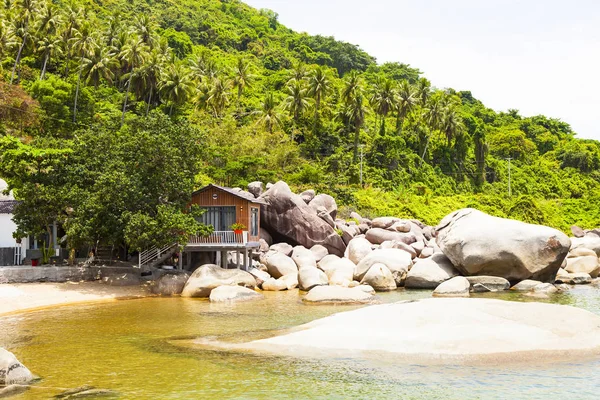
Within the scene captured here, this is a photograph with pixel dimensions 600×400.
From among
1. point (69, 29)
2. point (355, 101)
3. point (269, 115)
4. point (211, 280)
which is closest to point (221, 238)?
point (211, 280)

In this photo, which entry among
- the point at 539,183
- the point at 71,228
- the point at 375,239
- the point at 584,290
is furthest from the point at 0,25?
the point at 539,183

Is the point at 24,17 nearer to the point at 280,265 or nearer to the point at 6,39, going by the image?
the point at 6,39

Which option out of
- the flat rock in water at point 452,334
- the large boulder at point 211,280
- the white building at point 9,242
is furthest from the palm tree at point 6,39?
the flat rock in water at point 452,334

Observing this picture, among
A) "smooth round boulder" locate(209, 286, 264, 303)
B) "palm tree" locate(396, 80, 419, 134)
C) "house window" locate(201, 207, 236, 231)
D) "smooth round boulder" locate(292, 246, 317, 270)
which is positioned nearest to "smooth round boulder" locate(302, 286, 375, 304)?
"smooth round boulder" locate(209, 286, 264, 303)

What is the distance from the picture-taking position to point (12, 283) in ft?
88.6

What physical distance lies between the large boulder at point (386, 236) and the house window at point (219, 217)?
11.7 metres

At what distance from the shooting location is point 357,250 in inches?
1375

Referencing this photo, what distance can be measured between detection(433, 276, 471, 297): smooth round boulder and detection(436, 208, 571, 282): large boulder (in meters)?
2.58

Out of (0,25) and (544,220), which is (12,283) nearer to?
(0,25)

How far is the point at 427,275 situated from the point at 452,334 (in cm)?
1600

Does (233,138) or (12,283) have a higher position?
(233,138)

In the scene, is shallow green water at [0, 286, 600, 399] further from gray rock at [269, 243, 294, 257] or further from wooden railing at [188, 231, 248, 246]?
gray rock at [269, 243, 294, 257]

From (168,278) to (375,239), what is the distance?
53.4ft

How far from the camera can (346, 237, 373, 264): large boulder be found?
3462 centimetres
